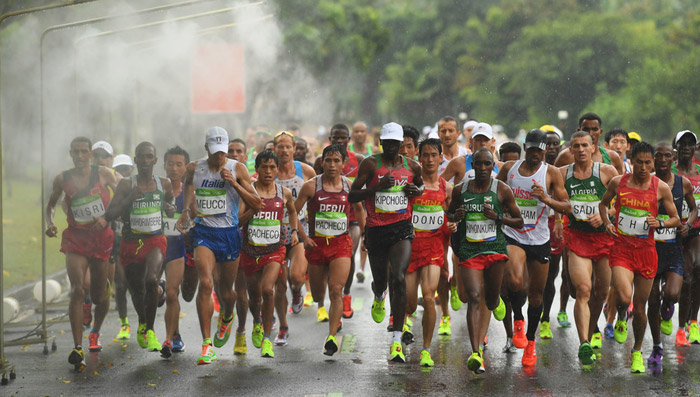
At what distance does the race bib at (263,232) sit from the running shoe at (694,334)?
410 cm

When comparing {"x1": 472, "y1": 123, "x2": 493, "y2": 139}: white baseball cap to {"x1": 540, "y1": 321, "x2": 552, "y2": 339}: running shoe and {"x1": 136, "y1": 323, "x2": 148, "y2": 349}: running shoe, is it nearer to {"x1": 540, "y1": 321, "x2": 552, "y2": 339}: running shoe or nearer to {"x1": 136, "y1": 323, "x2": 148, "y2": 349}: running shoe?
{"x1": 540, "y1": 321, "x2": 552, "y2": 339}: running shoe

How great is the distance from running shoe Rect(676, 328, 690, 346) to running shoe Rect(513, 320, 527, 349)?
5.81 ft

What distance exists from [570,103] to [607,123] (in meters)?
8.45

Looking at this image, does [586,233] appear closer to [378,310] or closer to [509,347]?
[509,347]

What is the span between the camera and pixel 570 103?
220 ft

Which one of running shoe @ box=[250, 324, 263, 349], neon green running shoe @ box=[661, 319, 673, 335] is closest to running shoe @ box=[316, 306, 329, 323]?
running shoe @ box=[250, 324, 263, 349]

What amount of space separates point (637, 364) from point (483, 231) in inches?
66.4

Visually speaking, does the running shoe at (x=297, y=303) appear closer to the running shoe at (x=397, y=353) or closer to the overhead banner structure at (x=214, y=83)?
the running shoe at (x=397, y=353)

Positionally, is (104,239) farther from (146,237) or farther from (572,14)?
(572,14)

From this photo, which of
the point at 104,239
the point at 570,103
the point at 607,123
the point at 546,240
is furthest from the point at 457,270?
the point at 570,103

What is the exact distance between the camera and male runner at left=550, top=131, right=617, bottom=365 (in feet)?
31.4

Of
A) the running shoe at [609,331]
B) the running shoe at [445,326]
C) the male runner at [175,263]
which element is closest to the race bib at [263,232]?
the male runner at [175,263]

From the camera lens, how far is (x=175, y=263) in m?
10.3

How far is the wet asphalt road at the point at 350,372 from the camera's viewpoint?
852 cm
